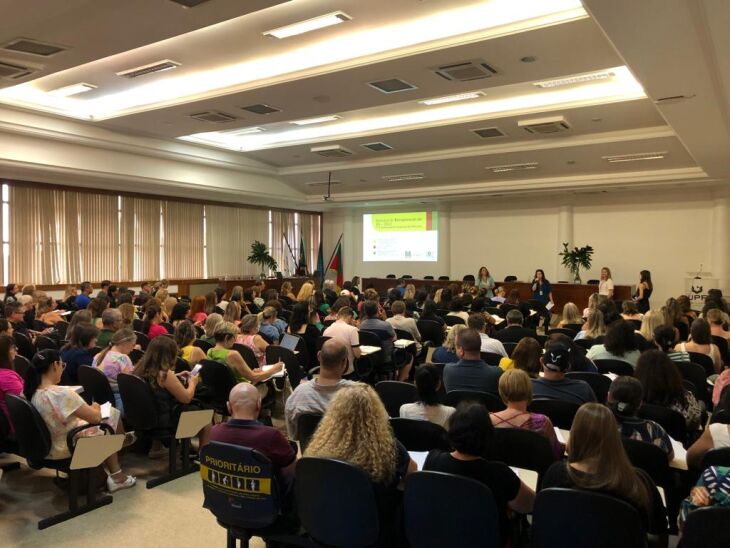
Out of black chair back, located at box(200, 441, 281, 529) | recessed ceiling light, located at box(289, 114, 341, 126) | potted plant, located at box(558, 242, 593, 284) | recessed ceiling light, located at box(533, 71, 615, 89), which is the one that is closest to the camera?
black chair back, located at box(200, 441, 281, 529)

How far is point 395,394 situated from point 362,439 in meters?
1.61

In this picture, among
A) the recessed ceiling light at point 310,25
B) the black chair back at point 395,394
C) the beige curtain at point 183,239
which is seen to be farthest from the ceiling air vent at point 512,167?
the black chair back at point 395,394

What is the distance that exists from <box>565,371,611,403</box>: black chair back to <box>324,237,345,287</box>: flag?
15.1 meters

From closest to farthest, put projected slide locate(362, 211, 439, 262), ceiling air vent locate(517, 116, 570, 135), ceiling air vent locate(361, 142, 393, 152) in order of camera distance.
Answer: ceiling air vent locate(517, 116, 570, 135) < ceiling air vent locate(361, 142, 393, 152) < projected slide locate(362, 211, 439, 262)

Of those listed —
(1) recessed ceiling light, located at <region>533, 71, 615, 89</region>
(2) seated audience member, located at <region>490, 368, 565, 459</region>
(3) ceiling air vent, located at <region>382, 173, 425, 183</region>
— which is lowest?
(2) seated audience member, located at <region>490, 368, 565, 459</region>

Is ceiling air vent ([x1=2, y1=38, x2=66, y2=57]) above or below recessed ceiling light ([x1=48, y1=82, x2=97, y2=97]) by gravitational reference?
below

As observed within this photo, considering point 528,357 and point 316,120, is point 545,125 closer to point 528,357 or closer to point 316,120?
point 316,120

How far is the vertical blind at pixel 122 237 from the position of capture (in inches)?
464

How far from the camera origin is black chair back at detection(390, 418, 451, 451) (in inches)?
118

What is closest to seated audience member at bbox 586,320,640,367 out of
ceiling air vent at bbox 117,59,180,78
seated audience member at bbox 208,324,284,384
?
seated audience member at bbox 208,324,284,384

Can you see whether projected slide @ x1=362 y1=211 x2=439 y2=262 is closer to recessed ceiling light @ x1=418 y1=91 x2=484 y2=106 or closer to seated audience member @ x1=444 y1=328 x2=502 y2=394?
recessed ceiling light @ x1=418 y1=91 x2=484 y2=106

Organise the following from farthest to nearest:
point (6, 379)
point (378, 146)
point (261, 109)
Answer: point (378, 146), point (261, 109), point (6, 379)

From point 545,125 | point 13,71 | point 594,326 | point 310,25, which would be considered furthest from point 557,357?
point 545,125

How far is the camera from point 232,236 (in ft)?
53.8
